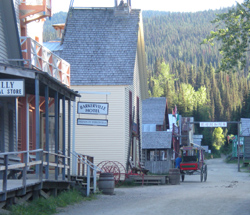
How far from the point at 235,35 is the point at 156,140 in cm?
2782

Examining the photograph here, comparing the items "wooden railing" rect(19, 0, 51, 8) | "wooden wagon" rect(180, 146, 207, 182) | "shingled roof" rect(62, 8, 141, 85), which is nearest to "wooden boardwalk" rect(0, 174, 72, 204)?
"wooden railing" rect(19, 0, 51, 8)

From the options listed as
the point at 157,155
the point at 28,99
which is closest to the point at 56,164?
the point at 28,99

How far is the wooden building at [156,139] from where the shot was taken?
46.4m

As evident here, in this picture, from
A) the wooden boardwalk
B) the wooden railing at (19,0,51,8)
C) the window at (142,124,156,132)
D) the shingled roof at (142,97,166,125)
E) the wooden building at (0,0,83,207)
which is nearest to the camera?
the wooden boardwalk

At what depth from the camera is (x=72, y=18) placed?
3275cm

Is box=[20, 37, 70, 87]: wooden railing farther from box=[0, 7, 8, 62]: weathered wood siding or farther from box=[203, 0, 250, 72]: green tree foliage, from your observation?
box=[203, 0, 250, 72]: green tree foliage

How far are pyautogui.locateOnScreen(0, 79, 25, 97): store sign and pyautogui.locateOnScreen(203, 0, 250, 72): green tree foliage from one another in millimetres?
13923

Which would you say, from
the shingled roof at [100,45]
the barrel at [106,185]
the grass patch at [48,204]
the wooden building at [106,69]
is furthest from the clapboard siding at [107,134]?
the grass patch at [48,204]

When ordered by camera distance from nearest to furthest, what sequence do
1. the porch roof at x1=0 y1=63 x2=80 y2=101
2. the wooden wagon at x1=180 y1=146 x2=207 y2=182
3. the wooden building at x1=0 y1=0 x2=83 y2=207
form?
the porch roof at x1=0 y1=63 x2=80 y2=101, the wooden building at x1=0 y1=0 x2=83 y2=207, the wooden wagon at x1=180 y1=146 x2=207 y2=182

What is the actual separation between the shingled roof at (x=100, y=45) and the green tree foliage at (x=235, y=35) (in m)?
6.21

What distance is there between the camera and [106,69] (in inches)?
1202

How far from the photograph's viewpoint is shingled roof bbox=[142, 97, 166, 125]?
62.4 metres

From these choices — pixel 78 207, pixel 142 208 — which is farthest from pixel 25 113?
pixel 142 208

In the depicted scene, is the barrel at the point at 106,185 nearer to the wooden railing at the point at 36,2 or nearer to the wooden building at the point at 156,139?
the wooden railing at the point at 36,2
